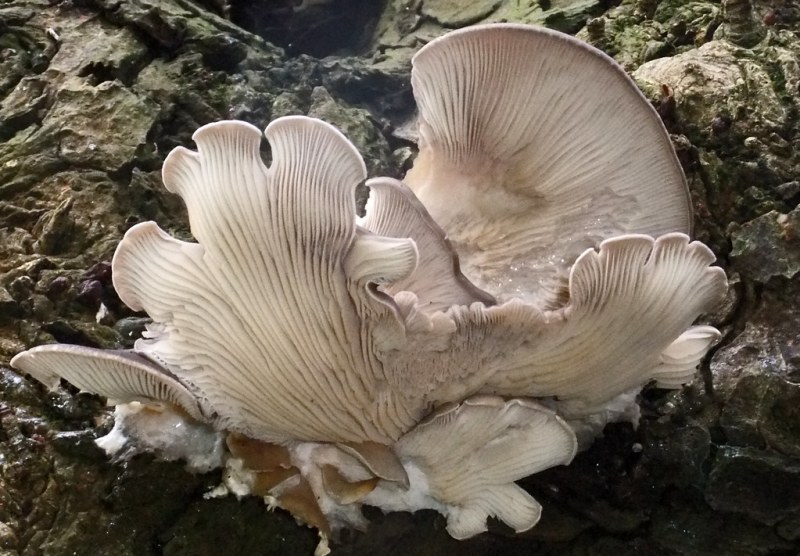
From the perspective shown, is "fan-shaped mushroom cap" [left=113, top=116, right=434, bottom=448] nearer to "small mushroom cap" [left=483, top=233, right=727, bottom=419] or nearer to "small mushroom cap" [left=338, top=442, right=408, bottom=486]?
"small mushroom cap" [left=338, top=442, right=408, bottom=486]

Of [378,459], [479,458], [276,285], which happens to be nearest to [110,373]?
[276,285]

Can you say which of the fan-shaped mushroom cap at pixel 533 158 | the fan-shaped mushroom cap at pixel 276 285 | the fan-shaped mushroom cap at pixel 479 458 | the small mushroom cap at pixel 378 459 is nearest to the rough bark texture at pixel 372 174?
the fan-shaped mushroom cap at pixel 479 458

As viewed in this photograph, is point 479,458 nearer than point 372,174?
Yes

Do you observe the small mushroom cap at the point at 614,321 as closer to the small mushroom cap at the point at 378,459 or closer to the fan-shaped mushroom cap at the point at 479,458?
the fan-shaped mushroom cap at the point at 479,458

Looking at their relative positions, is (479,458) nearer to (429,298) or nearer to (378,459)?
(378,459)

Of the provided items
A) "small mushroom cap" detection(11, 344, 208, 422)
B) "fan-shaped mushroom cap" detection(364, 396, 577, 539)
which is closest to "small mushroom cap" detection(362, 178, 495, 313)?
"fan-shaped mushroom cap" detection(364, 396, 577, 539)

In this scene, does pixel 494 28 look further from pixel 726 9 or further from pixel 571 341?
pixel 726 9

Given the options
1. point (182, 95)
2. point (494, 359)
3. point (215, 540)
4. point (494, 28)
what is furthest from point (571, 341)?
point (182, 95)
